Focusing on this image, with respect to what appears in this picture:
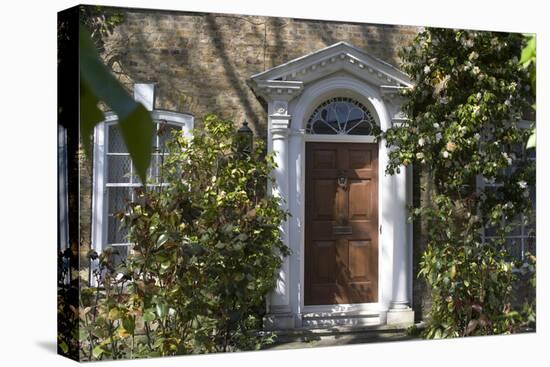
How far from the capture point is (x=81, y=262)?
14.7 ft

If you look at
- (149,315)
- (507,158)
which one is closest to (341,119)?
(507,158)

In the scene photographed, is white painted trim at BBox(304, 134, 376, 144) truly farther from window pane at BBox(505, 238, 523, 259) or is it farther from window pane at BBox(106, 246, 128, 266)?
window pane at BBox(106, 246, 128, 266)

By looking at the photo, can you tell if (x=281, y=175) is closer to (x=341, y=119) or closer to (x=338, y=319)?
(x=341, y=119)

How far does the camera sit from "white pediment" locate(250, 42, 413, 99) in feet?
17.0

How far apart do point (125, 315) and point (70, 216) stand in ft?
2.31

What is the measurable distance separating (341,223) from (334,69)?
1137mm

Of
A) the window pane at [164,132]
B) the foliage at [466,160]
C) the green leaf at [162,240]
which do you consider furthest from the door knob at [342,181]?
the green leaf at [162,240]

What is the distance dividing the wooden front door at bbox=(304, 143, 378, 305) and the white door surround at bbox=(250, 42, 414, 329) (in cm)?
6

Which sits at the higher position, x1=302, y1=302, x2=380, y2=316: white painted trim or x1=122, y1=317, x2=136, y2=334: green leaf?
x1=122, y1=317, x2=136, y2=334: green leaf

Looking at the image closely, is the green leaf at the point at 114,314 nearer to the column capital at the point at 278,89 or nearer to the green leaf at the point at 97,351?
the green leaf at the point at 97,351

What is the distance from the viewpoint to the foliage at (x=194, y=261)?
4566mm

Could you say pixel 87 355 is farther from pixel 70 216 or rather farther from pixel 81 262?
pixel 70 216

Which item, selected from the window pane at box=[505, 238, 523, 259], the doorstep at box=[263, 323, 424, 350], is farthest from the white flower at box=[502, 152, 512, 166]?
the doorstep at box=[263, 323, 424, 350]

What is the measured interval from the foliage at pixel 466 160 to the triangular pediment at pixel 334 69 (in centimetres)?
17
